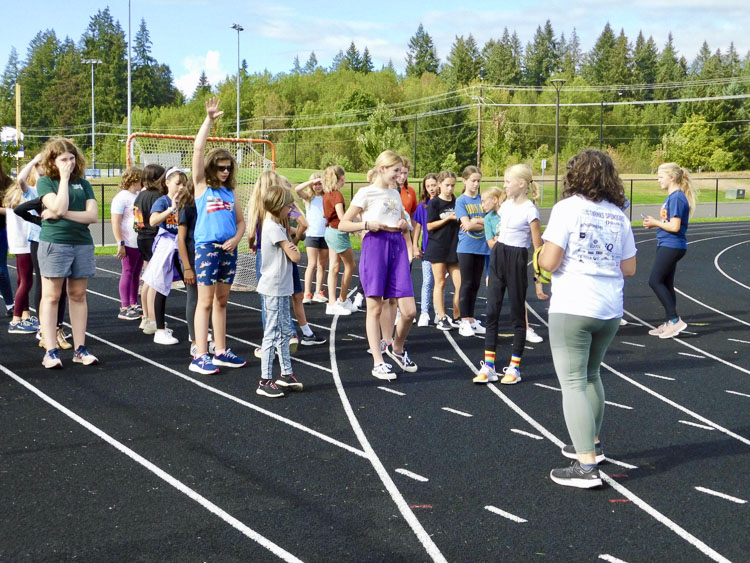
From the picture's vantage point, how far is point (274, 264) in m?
6.49

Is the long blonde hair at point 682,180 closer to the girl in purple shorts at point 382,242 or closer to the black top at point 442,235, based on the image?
the black top at point 442,235

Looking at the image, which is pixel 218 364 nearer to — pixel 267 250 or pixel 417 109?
pixel 267 250

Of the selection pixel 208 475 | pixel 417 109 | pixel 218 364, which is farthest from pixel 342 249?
pixel 417 109

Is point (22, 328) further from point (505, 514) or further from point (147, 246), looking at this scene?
point (505, 514)

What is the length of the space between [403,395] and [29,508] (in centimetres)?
314

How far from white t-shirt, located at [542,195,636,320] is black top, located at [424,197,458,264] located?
4.80 metres

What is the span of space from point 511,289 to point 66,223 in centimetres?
396

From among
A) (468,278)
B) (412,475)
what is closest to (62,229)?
(412,475)

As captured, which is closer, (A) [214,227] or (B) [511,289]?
(A) [214,227]

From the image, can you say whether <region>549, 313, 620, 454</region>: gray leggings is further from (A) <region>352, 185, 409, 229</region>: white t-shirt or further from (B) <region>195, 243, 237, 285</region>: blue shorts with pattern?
(B) <region>195, 243, 237, 285</region>: blue shorts with pattern

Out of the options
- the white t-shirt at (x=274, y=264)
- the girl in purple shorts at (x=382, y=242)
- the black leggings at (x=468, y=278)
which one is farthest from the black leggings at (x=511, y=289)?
the white t-shirt at (x=274, y=264)

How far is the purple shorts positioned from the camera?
271 inches

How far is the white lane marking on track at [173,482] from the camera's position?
382 cm

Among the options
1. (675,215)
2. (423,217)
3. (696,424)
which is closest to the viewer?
(696,424)
